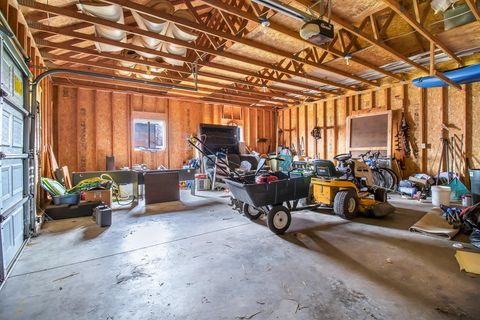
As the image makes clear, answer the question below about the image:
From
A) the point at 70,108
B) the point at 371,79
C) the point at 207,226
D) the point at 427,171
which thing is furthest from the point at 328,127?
the point at 70,108

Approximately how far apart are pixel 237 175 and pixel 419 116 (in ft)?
18.9

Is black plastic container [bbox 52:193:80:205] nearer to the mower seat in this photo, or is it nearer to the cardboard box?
the cardboard box

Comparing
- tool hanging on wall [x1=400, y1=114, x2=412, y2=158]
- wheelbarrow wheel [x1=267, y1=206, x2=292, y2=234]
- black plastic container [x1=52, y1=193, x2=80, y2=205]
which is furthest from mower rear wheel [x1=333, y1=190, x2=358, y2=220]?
black plastic container [x1=52, y1=193, x2=80, y2=205]

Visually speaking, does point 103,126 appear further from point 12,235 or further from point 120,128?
point 12,235

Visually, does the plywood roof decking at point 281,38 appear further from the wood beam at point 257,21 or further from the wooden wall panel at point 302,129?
the wooden wall panel at point 302,129

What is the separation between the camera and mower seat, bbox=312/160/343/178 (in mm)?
3920

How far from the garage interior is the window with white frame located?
0.07 meters

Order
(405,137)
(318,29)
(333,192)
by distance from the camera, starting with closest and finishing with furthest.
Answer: (318,29) < (333,192) < (405,137)

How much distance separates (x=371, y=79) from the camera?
6703mm

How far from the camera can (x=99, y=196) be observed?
4.26 m

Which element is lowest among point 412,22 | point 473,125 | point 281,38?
point 473,125

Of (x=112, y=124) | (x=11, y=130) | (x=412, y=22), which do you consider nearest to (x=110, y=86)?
(x=112, y=124)

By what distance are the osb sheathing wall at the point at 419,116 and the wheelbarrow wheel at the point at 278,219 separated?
529 cm

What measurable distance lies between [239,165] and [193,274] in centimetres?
482
